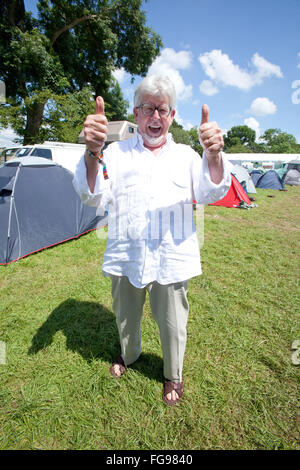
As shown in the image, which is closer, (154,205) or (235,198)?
(154,205)

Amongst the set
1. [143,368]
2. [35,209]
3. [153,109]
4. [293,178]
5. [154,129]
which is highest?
[293,178]

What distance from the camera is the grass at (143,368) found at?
4.99 feet

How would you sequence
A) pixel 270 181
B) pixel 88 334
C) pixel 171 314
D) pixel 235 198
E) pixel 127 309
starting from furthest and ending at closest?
1. pixel 270 181
2. pixel 235 198
3. pixel 88 334
4. pixel 127 309
5. pixel 171 314

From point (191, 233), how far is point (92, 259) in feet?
9.00

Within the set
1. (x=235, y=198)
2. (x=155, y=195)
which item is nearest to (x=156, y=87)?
(x=155, y=195)

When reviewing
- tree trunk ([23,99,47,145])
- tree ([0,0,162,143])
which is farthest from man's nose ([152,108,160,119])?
tree trunk ([23,99,47,145])

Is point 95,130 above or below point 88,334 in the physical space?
above

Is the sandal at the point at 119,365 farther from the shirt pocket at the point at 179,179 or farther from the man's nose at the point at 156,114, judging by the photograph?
the man's nose at the point at 156,114

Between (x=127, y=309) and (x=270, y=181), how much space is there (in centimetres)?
1386

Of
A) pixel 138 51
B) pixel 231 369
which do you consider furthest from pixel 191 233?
pixel 138 51

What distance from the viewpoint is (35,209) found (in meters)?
3.88

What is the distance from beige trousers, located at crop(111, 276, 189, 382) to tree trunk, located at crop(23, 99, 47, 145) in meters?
13.6

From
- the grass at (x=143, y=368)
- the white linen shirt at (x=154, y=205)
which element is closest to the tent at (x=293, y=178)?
the grass at (x=143, y=368)

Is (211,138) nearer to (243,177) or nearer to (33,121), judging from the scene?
(243,177)
